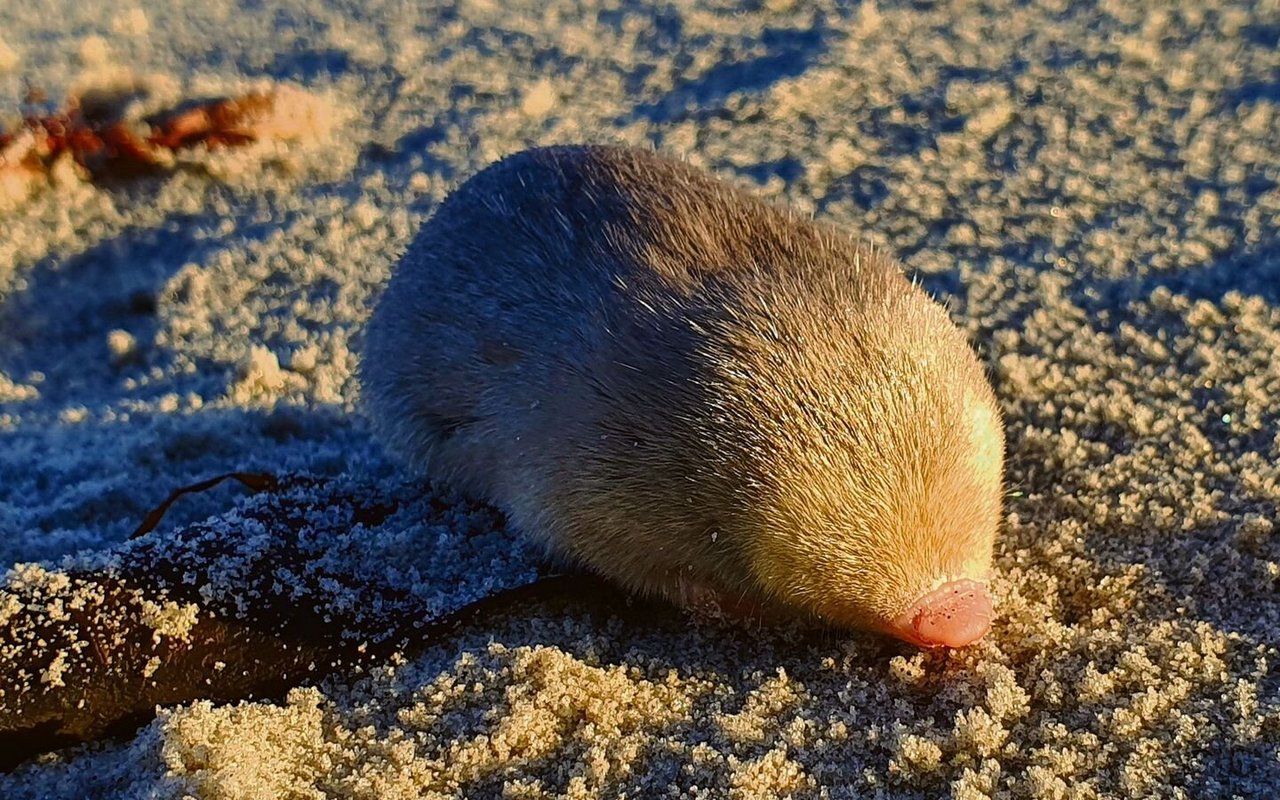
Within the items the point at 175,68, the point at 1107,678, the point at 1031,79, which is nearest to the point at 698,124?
the point at 1031,79

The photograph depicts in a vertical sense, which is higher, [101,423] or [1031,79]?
[1031,79]

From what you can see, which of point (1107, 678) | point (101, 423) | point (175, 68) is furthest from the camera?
point (175, 68)

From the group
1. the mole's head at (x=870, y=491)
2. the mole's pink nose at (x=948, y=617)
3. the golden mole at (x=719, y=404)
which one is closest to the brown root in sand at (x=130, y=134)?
the golden mole at (x=719, y=404)

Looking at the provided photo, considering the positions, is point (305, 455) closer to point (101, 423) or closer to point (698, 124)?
point (101, 423)

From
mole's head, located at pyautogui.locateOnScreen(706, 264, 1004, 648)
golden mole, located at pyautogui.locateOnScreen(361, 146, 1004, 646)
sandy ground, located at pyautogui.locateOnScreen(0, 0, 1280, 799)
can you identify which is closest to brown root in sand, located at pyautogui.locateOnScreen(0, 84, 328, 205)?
sandy ground, located at pyautogui.locateOnScreen(0, 0, 1280, 799)

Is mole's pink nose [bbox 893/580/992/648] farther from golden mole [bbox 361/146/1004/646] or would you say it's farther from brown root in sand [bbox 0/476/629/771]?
brown root in sand [bbox 0/476/629/771]

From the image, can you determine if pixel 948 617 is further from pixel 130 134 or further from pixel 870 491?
pixel 130 134

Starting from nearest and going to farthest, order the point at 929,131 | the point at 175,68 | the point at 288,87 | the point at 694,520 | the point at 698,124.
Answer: the point at 694,520 → the point at 929,131 → the point at 698,124 → the point at 288,87 → the point at 175,68
